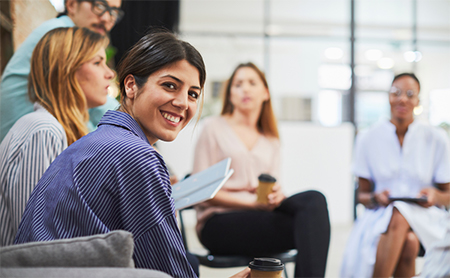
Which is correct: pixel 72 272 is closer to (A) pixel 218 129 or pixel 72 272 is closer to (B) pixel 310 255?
(B) pixel 310 255

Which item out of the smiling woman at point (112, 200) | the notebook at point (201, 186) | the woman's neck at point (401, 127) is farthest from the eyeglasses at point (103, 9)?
the woman's neck at point (401, 127)

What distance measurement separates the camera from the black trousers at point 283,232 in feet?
5.71

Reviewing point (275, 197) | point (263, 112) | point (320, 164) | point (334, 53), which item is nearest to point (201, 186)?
point (275, 197)

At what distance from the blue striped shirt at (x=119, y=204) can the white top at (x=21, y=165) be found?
0.44 meters

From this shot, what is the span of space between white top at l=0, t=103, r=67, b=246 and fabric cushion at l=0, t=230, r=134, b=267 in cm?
63

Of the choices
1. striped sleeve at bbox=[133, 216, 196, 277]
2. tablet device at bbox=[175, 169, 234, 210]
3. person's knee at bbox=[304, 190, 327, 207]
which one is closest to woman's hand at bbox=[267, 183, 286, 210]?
person's knee at bbox=[304, 190, 327, 207]

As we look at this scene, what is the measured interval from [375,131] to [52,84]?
201cm

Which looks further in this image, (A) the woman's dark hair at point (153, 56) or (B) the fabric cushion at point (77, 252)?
(A) the woman's dark hair at point (153, 56)

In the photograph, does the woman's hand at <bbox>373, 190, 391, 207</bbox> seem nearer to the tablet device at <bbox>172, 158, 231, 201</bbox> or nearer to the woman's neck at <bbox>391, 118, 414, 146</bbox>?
the woman's neck at <bbox>391, 118, 414, 146</bbox>

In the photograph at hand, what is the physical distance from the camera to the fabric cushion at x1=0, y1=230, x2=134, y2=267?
0.67 metres

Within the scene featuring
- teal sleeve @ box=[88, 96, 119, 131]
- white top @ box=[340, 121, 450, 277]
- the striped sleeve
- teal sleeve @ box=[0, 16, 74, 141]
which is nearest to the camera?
the striped sleeve

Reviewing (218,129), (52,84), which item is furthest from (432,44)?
(52,84)

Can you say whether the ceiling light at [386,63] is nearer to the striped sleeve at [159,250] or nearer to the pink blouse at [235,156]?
the pink blouse at [235,156]

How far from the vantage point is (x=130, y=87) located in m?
1.06
